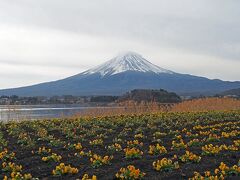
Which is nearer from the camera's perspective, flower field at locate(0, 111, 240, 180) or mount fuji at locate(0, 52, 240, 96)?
flower field at locate(0, 111, 240, 180)

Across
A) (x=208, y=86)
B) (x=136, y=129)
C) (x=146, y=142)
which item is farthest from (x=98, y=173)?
(x=208, y=86)

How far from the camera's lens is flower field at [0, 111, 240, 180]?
305 inches

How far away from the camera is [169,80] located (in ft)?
607

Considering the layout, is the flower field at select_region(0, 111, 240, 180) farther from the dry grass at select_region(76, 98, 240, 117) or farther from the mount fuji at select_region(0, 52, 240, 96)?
the mount fuji at select_region(0, 52, 240, 96)

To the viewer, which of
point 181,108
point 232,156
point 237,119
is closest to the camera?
point 232,156

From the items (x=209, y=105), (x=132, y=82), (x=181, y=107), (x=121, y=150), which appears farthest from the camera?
(x=132, y=82)

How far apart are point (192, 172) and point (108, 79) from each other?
167 metres

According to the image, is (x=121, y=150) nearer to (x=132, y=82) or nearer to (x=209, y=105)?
(x=209, y=105)

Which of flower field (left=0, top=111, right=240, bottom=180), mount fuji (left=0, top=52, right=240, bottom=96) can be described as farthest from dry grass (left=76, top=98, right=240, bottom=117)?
mount fuji (left=0, top=52, right=240, bottom=96)

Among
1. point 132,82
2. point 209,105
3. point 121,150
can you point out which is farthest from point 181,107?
point 132,82

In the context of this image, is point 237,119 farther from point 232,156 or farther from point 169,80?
point 169,80

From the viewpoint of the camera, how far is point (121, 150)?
9.87 metres

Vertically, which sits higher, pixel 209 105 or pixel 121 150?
pixel 209 105

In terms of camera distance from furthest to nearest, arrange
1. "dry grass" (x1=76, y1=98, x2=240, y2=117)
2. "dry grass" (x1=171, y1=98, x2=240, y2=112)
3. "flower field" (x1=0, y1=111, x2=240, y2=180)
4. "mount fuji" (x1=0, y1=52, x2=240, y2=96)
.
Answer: "mount fuji" (x1=0, y1=52, x2=240, y2=96), "dry grass" (x1=171, y1=98, x2=240, y2=112), "dry grass" (x1=76, y1=98, x2=240, y2=117), "flower field" (x1=0, y1=111, x2=240, y2=180)
